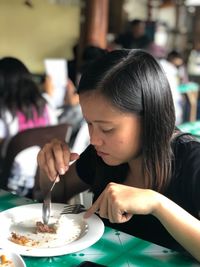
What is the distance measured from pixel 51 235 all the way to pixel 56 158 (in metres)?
0.24

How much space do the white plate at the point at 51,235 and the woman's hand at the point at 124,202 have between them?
0.24 ft

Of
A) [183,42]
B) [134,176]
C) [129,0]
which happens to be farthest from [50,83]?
[183,42]

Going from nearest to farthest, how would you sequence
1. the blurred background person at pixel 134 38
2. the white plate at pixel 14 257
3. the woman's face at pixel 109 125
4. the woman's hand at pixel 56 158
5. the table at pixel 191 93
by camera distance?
the white plate at pixel 14 257 → the woman's face at pixel 109 125 → the woman's hand at pixel 56 158 → the table at pixel 191 93 → the blurred background person at pixel 134 38

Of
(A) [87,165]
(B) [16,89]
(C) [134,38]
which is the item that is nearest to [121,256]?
(A) [87,165]

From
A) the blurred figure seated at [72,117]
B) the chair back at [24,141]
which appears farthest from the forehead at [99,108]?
the blurred figure seated at [72,117]

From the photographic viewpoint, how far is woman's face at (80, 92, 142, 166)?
103cm

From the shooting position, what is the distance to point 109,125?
1.02 m

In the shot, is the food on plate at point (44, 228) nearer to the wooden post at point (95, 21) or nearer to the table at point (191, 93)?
the wooden post at point (95, 21)

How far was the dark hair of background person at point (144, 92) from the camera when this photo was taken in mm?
1036

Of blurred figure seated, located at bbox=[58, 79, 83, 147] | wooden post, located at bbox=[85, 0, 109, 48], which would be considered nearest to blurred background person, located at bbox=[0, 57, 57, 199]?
blurred figure seated, located at bbox=[58, 79, 83, 147]

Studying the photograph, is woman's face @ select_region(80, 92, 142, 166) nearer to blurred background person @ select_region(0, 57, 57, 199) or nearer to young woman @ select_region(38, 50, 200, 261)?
young woman @ select_region(38, 50, 200, 261)

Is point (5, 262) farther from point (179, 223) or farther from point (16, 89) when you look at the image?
point (16, 89)

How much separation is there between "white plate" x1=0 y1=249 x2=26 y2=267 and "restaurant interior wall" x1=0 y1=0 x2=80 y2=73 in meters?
5.10

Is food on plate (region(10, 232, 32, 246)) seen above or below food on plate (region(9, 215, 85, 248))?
above
